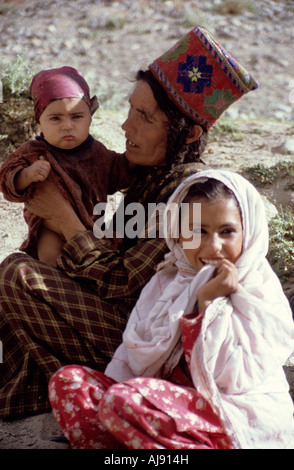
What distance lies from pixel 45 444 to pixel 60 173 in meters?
1.34

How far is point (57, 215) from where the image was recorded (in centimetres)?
323

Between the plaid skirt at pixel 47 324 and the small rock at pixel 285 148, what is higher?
the small rock at pixel 285 148

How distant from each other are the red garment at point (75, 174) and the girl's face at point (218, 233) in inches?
36.8

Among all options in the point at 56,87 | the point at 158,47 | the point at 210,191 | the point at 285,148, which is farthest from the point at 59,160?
the point at 158,47

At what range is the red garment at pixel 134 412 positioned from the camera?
89.4 inches

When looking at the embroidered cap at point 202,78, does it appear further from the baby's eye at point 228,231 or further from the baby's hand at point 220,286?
the baby's hand at point 220,286

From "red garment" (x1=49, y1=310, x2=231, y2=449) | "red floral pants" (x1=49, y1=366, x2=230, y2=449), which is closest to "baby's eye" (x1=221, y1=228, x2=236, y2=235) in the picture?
"red garment" (x1=49, y1=310, x2=231, y2=449)

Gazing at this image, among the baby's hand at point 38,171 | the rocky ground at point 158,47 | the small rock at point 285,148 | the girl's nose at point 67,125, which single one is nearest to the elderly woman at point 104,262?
the baby's hand at point 38,171

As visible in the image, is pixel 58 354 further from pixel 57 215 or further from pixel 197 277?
pixel 197 277

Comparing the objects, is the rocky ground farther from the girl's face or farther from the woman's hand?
the girl's face

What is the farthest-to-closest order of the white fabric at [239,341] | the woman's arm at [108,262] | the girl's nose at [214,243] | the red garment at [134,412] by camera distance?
the woman's arm at [108,262] → the girl's nose at [214,243] → the white fabric at [239,341] → the red garment at [134,412]

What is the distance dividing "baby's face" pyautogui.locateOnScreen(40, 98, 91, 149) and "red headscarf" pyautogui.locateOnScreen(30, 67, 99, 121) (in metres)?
0.03

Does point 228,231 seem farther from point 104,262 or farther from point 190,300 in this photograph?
point 104,262

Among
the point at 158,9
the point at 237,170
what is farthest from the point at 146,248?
the point at 158,9
